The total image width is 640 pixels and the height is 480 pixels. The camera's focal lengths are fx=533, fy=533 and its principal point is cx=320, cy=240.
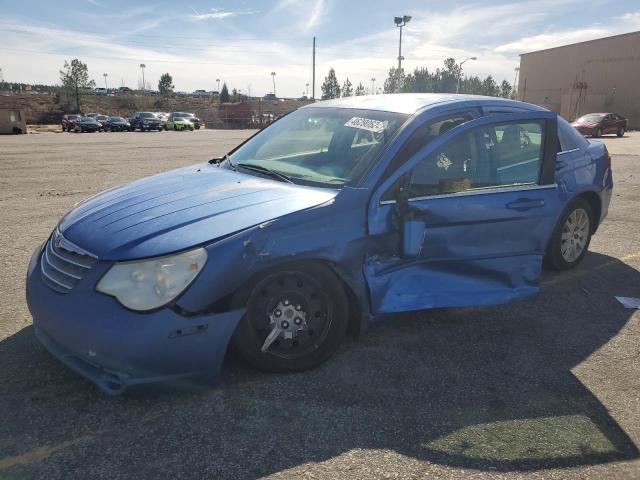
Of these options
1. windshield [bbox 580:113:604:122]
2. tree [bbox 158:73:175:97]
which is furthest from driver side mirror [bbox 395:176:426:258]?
tree [bbox 158:73:175:97]

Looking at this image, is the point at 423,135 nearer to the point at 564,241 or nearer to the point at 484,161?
the point at 484,161

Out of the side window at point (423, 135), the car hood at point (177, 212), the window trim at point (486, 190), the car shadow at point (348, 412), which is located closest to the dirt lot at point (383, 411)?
the car shadow at point (348, 412)

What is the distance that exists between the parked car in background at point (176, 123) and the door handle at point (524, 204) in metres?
43.1

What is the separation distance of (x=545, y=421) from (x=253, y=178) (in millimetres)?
2271

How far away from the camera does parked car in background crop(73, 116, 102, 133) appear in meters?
39.1

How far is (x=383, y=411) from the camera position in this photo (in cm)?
278

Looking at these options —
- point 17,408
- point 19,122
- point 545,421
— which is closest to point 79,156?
point 17,408

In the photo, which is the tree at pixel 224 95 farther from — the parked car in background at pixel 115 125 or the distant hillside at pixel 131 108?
the parked car in background at pixel 115 125

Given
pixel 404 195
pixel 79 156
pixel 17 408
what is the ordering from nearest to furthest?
pixel 17 408
pixel 404 195
pixel 79 156

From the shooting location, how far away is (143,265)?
8.71 feet

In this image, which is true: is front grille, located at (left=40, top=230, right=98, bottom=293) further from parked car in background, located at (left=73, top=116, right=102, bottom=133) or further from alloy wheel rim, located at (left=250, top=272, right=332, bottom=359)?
parked car in background, located at (left=73, top=116, right=102, bottom=133)

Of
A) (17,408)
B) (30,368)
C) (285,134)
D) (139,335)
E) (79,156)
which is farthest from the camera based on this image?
(79,156)

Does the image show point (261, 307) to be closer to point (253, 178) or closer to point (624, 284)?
point (253, 178)

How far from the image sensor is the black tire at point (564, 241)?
4875 millimetres
